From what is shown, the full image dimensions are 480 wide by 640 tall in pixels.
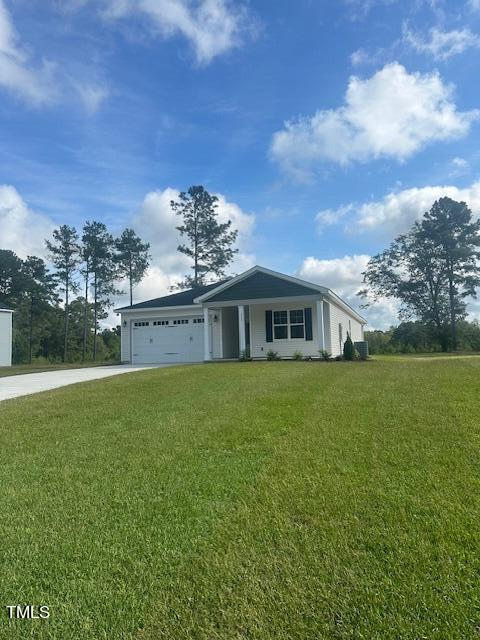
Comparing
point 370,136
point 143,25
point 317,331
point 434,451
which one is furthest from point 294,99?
point 434,451

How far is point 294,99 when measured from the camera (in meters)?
13.4

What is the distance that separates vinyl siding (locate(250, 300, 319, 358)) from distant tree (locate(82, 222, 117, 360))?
23031 millimetres

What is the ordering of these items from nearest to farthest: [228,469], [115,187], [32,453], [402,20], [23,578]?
[23,578], [228,469], [32,453], [402,20], [115,187]

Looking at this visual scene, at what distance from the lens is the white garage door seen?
21172 millimetres

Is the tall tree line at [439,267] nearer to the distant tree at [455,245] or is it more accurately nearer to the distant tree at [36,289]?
the distant tree at [455,245]

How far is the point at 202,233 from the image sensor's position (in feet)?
128

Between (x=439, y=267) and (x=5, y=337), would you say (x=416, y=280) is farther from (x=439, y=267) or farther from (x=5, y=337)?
(x=5, y=337)

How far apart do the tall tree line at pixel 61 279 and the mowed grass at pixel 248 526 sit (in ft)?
115

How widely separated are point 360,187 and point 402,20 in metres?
7.30

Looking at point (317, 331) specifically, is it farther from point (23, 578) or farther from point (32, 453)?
point (23, 578)

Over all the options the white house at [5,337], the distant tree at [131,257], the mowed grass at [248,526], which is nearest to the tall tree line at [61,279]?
the distant tree at [131,257]

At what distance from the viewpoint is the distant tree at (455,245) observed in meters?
33.2

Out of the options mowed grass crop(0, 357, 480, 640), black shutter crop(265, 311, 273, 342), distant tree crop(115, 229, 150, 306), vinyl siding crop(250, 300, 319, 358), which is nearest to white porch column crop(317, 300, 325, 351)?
vinyl siding crop(250, 300, 319, 358)

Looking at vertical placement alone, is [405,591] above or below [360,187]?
below
